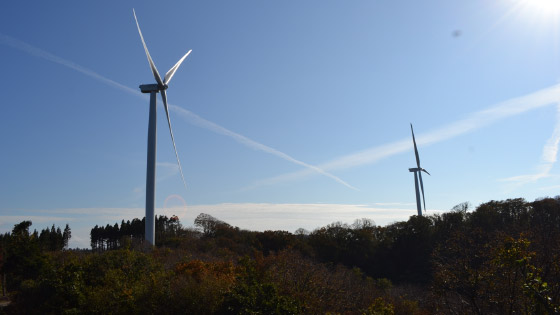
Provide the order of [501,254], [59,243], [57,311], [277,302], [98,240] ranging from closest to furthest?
[501,254] < [277,302] < [57,311] < [59,243] < [98,240]

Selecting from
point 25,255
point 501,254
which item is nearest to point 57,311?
point 501,254

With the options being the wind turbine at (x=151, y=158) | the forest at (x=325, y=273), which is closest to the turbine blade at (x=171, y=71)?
the wind turbine at (x=151, y=158)

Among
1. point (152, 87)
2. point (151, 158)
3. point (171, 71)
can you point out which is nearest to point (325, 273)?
point (151, 158)

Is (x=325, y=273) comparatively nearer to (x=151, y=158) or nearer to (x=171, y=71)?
(x=151, y=158)

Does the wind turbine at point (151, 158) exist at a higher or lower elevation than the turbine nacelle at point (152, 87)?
lower

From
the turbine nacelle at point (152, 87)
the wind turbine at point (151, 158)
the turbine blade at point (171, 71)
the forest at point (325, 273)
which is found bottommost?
the forest at point (325, 273)

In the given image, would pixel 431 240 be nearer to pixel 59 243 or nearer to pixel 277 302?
pixel 277 302

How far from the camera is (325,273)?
34.0 meters

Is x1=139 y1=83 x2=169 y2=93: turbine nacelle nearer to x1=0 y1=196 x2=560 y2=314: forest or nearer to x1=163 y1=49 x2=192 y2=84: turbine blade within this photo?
x1=163 y1=49 x2=192 y2=84: turbine blade

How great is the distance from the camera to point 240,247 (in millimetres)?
75500

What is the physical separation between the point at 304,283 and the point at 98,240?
105393mm

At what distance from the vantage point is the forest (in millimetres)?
15508

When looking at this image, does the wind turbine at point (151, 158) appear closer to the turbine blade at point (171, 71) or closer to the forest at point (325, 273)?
the turbine blade at point (171, 71)

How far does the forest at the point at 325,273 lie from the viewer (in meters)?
15.5
